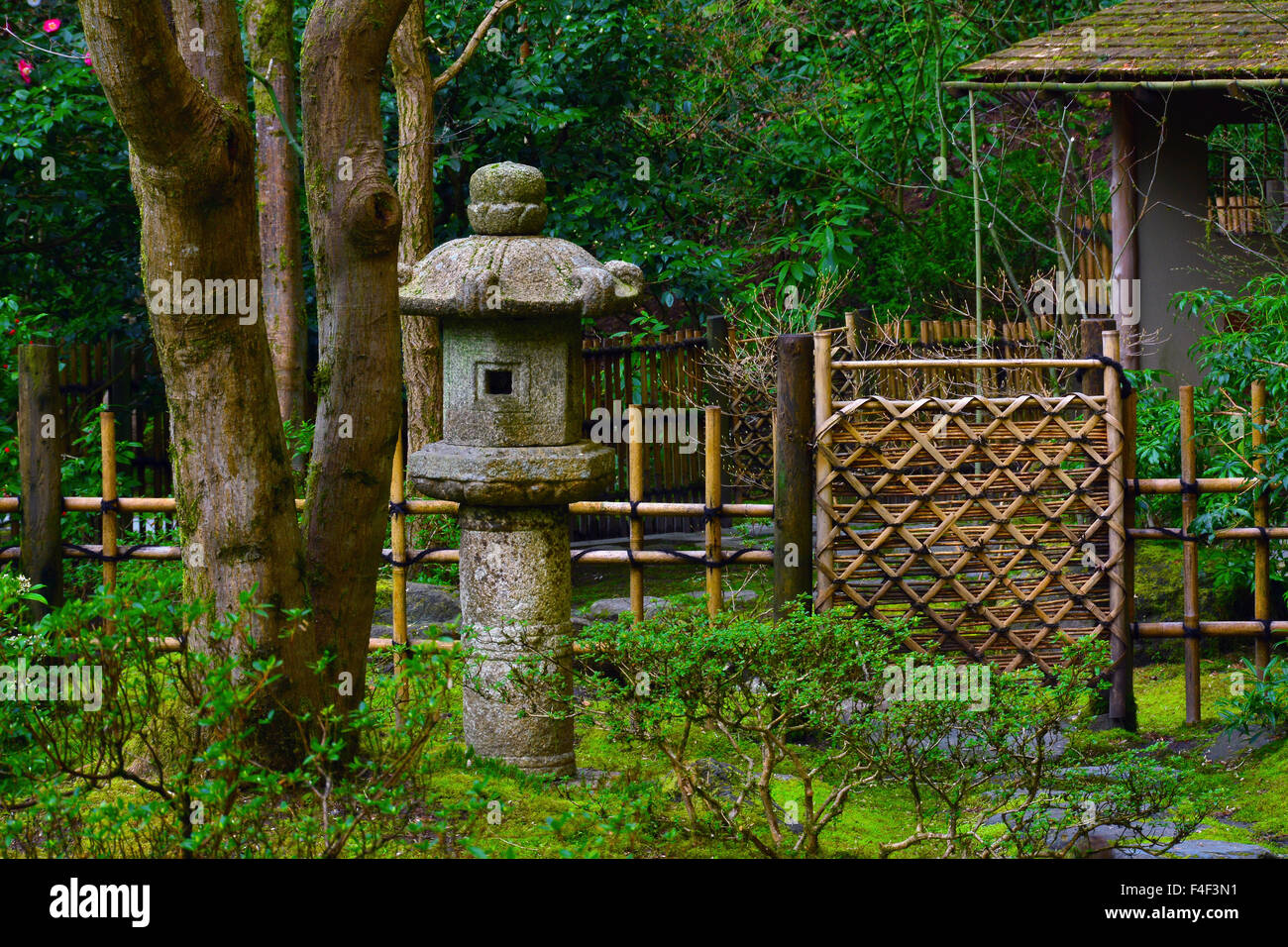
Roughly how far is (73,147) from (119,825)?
8.43m

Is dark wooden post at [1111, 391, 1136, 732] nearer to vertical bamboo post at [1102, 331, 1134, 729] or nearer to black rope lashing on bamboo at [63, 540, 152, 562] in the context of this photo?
vertical bamboo post at [1102, 331, 1134, 729]

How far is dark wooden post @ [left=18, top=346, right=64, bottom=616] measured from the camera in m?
7.12

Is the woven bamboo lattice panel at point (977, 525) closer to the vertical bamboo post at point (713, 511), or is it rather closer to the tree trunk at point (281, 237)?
the vertical bamboo post at point (713, 511)

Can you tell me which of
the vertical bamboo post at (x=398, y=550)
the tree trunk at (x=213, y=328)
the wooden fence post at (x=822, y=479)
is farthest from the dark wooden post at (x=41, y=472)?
the wooden fence post at (x=822, y=479)

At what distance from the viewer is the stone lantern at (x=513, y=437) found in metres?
5.62

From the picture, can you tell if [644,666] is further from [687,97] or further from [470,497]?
[687,97]

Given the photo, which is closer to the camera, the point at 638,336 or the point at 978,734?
the point at 978,734

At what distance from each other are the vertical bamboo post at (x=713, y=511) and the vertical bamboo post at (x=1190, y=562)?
231 centimetres

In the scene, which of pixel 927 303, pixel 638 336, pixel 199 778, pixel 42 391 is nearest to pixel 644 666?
pixel 199 778

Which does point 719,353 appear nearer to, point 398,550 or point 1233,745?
point 398,550

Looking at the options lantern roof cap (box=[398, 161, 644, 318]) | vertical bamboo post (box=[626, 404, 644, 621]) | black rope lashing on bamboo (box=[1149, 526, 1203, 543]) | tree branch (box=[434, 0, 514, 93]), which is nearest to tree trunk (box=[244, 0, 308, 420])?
tree branch (box=[434, 0, 514, 93])

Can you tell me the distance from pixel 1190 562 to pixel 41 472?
5.83 m

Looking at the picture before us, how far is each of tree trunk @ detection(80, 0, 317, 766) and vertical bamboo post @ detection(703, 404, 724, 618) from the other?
219 cm

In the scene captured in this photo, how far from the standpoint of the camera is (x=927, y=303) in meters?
14.1
